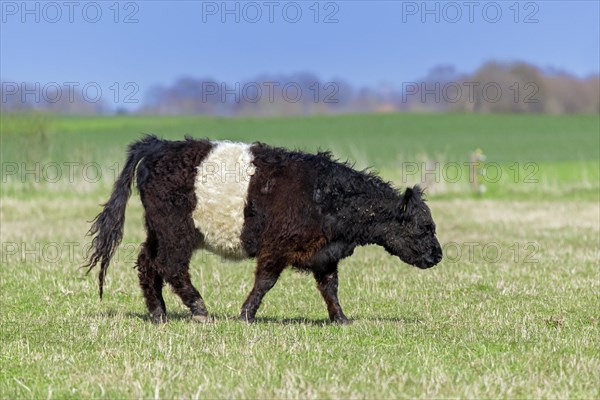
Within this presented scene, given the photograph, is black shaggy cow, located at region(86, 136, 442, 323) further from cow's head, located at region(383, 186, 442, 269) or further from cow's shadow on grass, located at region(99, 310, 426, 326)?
cow's shadow on grass, located at region(99, 310, 426, 326)

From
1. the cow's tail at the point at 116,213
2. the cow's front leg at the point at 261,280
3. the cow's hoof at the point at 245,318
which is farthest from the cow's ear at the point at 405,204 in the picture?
the cow's tail at the point at 116,213

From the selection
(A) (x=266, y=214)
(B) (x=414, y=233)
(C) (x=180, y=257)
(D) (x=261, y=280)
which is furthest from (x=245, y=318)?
(B) (x=414, y=233)

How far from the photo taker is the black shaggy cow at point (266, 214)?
31.2ft

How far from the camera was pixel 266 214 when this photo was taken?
9523 millimetres

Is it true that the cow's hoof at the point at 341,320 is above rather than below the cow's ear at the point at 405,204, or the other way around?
below

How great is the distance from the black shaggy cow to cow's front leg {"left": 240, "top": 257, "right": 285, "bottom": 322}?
0.03 feet

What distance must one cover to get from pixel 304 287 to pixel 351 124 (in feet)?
224

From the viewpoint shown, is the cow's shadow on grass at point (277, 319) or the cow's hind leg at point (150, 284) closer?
the cow's shadow on grass at point (277, 319)

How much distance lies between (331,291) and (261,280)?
83 cm

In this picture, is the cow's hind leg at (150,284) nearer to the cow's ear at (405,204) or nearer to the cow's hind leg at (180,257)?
the cow's hind leg at (180,257)

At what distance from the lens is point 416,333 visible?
8812 millimetres

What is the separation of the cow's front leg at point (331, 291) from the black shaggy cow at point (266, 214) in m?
0.01

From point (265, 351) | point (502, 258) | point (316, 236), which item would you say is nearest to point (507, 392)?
point (265, 351)

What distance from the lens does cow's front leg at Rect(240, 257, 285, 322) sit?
9.50m
